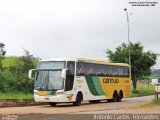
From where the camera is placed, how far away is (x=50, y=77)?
3186 cm

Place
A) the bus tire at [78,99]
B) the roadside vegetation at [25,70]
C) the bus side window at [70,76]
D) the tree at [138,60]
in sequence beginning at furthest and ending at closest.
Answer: the tree at [138,60] → the roadside vegetation at [25,70] → the bus tire at [78,99] → the bus side window at [70,76]

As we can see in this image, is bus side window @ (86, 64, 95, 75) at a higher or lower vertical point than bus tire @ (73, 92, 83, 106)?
higher

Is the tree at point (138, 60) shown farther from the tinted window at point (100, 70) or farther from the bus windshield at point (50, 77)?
the bus windshield at point (50, 77)

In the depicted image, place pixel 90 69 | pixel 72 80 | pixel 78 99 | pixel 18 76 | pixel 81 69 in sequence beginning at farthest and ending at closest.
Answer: pixel 18 76
pixel 90 69
pixel 81 69
pixel 78 99
pixel 72 80

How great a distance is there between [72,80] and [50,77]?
1.59m

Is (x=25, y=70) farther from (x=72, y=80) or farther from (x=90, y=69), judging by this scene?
(x=72, y=80)

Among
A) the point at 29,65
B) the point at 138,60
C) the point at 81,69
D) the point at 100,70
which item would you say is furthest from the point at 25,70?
the point at 138,60

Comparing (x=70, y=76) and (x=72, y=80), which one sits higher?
(x=70, y=76)

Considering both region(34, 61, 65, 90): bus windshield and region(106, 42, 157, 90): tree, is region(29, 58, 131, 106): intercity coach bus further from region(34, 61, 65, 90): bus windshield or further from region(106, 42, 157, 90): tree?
region(106, 42, 157, 90): tree

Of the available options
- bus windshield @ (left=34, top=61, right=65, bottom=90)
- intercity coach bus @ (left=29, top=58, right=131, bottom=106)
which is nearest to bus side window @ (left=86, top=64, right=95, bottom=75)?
intercity coach bus @ (left=29, top=58, right=131, bottom=106)

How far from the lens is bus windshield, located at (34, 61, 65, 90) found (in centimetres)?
3162

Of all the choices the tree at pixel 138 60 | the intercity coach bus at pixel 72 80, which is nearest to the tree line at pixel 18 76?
the intercity coach bus at pixel 72 80

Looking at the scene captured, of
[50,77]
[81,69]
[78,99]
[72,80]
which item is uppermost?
[81,69]

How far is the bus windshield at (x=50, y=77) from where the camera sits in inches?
1245
